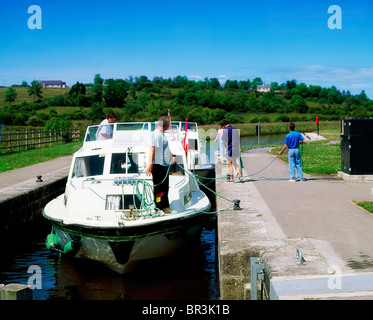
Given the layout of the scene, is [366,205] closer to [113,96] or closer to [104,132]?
[104,132]

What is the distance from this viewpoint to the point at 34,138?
35.0 metres

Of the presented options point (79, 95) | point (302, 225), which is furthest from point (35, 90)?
point (302, 225)

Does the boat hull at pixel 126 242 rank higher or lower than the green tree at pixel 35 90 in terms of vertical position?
lower

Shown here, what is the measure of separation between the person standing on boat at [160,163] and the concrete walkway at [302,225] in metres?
1.31

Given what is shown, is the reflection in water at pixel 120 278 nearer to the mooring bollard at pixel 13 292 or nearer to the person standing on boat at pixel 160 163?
the person standing on boat at pixel 160 163

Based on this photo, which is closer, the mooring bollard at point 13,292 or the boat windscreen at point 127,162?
the mooring bollard at point 13,292

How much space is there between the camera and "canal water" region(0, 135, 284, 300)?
356 inches

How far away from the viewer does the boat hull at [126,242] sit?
29.9 ft

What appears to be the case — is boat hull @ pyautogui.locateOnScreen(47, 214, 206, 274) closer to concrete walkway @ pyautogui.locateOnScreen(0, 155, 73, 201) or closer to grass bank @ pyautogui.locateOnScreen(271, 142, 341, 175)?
concrete walkway @ pyautogui.locateOnScreen(0, 155, 73, 201)

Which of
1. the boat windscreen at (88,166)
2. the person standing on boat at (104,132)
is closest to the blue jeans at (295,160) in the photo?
the person standing on boat at (104,132)

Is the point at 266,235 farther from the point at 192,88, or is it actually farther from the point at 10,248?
the point at 192,88

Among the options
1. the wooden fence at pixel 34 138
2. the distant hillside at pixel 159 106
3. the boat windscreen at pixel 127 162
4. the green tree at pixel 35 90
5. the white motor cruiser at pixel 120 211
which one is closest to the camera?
the white motor cruiser at pixel 120 211

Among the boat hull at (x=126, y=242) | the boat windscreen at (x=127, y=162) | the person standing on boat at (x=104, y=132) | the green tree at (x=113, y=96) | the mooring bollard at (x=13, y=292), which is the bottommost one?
the boat hull at (x=126, y=242)
